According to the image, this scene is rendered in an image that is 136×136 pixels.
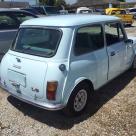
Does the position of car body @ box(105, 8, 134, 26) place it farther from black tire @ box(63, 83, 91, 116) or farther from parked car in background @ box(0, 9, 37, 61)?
black tire @ box(63, 83, 91, 116)

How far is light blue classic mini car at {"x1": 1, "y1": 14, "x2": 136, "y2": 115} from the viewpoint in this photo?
4535mm

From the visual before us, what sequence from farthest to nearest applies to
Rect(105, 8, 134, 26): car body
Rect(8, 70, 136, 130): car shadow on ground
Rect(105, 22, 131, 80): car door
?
Rect(105, 8, 134, 26): car body → Rect(105, 22, 131, 80): car door → Rect(8, 70, 136, 130): car shadow on ground

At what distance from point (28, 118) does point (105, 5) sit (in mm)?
68952

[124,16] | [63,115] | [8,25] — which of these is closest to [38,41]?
[63,115]

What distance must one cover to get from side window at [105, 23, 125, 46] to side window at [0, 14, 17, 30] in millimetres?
2979

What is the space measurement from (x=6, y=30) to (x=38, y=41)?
278 centimetres

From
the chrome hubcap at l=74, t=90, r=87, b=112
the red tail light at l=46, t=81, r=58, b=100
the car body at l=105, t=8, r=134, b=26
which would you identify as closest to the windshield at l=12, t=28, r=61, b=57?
the red tail light at l=46, t=81, r=58, b=100

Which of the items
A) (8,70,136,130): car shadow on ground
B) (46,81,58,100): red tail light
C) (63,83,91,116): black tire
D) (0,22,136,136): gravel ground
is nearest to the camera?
(46,81,58,100): red tail light

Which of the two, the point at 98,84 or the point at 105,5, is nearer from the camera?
the point at 98,84

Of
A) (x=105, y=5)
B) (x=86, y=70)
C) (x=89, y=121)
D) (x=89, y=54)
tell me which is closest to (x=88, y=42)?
(x=89, y=54)

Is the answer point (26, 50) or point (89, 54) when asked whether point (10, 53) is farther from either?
point (89, 54)

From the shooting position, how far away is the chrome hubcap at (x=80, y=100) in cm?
495

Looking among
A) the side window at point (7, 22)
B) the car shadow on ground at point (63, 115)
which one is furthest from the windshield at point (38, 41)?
the side window at point (7, 22)

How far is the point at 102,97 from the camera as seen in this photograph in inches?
232
